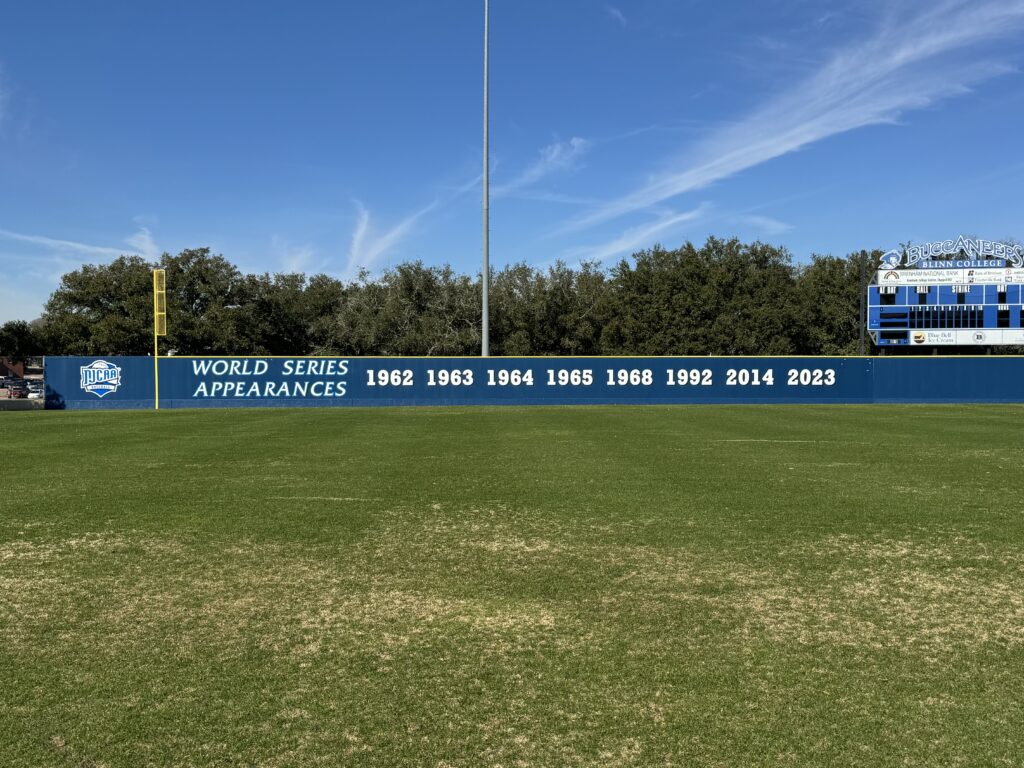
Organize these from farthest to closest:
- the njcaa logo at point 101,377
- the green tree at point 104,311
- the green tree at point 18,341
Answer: the green tree at point 18,341
the green tree at point 104,311
the njcaa logo at point 101,377

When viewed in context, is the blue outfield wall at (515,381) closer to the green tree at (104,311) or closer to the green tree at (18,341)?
the green tree at (104,311)

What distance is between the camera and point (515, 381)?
107ft

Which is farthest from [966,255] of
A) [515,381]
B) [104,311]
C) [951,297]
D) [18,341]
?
[18,341]

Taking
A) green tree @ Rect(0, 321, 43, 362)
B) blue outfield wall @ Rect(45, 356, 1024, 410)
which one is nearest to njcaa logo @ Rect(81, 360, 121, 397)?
blue outfield wall @ Rect(45, 356, 1024, 410)

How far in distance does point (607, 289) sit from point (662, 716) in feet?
212

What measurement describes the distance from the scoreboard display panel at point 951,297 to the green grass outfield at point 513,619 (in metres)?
27.2

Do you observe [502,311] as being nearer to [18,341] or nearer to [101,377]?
[101,377]

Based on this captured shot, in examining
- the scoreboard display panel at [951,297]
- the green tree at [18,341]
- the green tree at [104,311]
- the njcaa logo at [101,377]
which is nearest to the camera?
the njcaa logo at [101,377]

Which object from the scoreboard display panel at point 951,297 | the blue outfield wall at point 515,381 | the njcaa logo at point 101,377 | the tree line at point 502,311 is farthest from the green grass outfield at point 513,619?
the tree line at point 502,311

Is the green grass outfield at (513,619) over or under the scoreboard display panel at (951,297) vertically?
under

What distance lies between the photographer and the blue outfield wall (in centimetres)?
3105

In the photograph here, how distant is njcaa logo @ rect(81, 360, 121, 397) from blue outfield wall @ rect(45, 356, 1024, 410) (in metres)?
0.04

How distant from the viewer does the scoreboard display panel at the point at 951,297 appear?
34.4 metres

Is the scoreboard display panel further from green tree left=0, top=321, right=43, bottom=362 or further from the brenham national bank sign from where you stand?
green tree left=0, top=321, right=43, bottom=362
